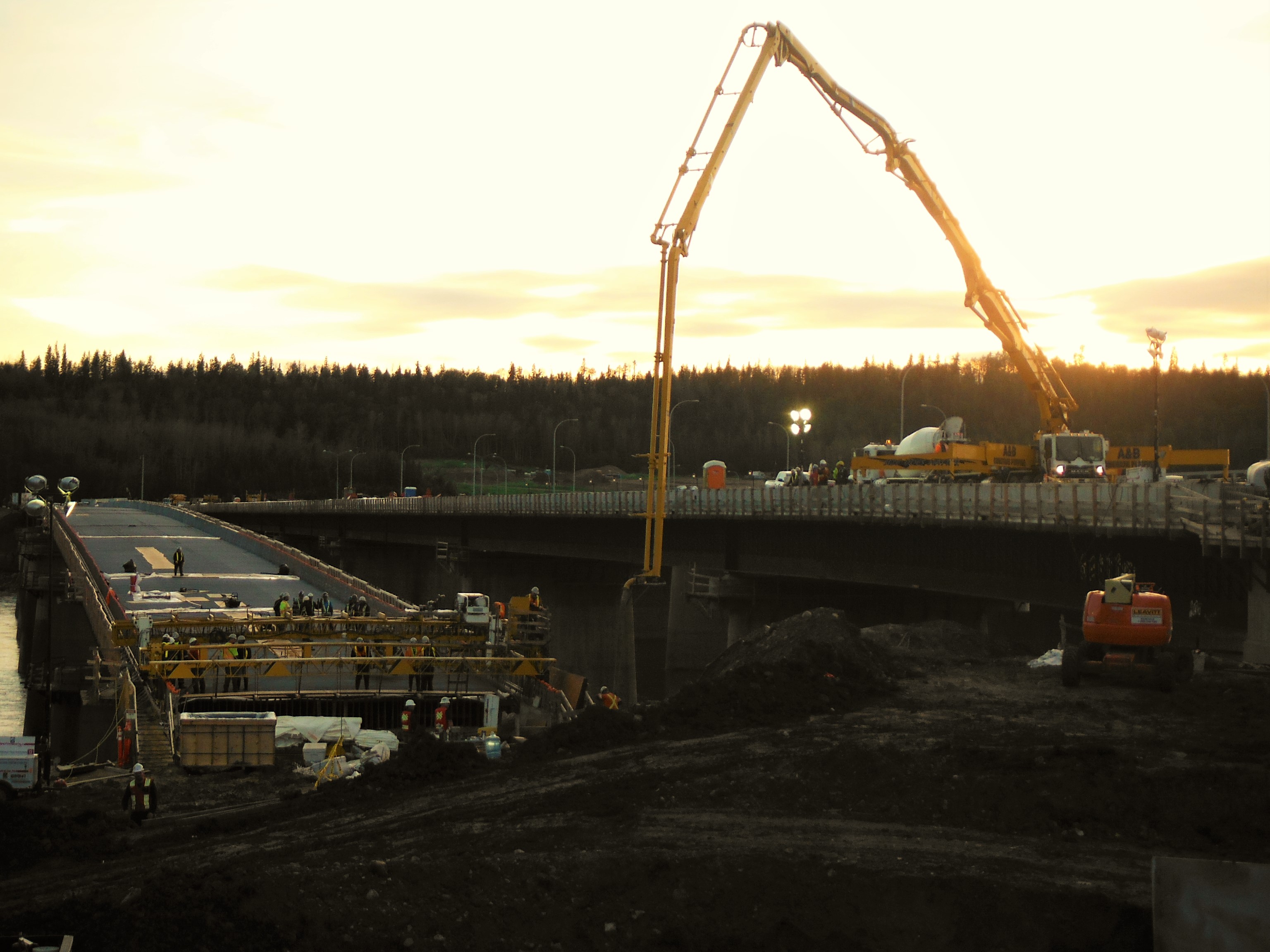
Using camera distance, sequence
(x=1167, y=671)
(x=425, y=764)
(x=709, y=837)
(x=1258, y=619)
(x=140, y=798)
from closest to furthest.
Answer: (x=709, y=837), (x=140, y=798), (x=425, y=764), (x=1167, y=671), (x=1258, y=619)

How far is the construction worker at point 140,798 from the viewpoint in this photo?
2022cm

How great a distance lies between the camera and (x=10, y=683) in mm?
67812

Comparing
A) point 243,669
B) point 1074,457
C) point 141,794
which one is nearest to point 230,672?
point 243,669

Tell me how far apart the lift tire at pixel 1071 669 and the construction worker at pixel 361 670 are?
1859 centimetres

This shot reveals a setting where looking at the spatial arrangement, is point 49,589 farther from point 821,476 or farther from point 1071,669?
point 821,476

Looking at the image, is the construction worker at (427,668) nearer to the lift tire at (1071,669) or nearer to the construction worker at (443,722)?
the construction worker at (443,722)

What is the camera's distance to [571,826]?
17047 mm

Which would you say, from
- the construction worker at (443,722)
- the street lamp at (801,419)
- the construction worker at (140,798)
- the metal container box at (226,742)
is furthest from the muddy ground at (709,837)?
the street lamp at (801,419)

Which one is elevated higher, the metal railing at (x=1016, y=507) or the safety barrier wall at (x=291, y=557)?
the metal railing at (x=1016, y=507)

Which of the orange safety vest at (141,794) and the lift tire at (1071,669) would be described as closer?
the orange safety vest at (141,794)

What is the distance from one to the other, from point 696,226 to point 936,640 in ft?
52.5

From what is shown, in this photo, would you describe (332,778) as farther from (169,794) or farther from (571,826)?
(571,826)

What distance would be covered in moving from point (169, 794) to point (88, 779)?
8.17 feet

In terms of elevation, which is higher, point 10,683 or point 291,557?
point 291,557
